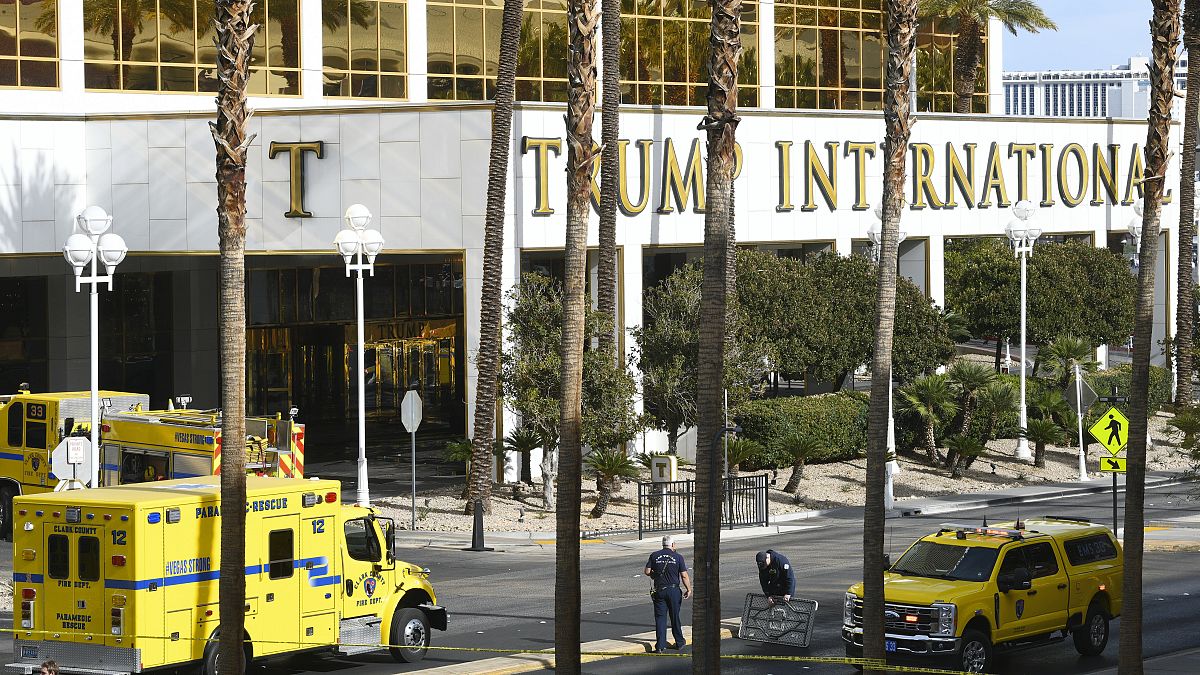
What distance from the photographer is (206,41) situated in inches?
1984

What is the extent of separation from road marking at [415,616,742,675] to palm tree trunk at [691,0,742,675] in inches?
123

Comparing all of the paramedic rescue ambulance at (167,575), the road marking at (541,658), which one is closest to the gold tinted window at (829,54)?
the road marking at (541,658)

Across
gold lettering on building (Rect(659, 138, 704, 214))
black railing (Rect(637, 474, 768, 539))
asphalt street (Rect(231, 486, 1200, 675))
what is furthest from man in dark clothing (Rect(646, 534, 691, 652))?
gold lettering on building (Rect(659, 138, 704, 214))

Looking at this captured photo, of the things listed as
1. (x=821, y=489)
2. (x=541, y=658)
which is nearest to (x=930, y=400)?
(x=821, y=489)

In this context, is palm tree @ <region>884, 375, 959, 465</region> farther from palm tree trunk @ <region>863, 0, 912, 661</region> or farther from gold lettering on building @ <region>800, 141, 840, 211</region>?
palm tree trunk @ <region>863, 0, 912, 661</region>

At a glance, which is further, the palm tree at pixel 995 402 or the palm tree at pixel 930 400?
the palm tree at pixel 995 402

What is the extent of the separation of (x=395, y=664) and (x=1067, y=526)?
9.98 meters

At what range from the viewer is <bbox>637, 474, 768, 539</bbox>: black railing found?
1486 inches

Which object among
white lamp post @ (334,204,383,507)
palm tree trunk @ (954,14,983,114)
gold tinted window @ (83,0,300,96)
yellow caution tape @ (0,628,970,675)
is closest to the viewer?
yellow caution tape @ (0,628,970,675)

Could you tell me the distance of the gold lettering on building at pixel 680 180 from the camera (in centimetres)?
4762

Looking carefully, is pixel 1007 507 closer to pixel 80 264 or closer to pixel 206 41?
pixel 80 264

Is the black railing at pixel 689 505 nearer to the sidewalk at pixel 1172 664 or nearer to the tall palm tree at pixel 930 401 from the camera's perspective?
the tall palm tree at pixel 930 401

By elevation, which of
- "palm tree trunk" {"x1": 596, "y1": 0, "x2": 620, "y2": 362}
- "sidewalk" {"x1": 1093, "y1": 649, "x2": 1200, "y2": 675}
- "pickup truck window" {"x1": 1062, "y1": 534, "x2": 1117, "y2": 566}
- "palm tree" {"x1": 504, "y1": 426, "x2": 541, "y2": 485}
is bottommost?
"sidewalk" {"x1": 1093, "y1": 649, "x2": 1200, "y2": 675}

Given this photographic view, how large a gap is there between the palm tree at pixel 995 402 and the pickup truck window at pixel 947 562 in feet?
79.2
